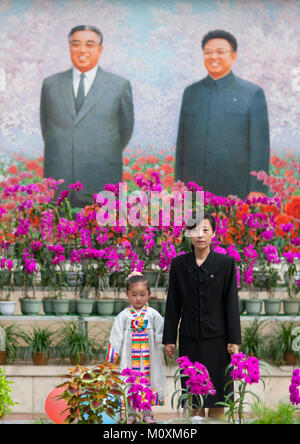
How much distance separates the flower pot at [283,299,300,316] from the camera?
520 cm

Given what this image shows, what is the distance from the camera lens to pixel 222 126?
661cm

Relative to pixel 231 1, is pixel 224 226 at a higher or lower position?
lower

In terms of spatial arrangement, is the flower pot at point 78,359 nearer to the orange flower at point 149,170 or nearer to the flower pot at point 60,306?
the flower pot at point 60,306

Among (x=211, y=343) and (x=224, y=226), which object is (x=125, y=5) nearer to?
(x=224, y=226)

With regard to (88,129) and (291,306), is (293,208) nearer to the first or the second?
(291,306)

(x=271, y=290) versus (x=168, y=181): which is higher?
(x=168, y=181)

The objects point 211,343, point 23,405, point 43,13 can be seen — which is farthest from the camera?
point 43,13

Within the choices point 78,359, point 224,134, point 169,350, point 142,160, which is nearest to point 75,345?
point 78,359

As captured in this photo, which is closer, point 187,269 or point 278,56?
point 187,269

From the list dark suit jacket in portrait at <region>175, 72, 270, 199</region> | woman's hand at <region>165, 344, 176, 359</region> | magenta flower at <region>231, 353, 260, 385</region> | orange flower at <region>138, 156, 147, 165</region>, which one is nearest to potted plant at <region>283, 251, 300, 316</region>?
dark suit jacket in portrait at <region>175, 72, 270, 199</region>

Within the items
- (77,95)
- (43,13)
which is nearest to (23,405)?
(77,95)

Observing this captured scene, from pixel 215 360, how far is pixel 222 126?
3.38m

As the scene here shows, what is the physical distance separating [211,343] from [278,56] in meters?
3.72

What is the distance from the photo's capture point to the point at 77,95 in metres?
6.61
